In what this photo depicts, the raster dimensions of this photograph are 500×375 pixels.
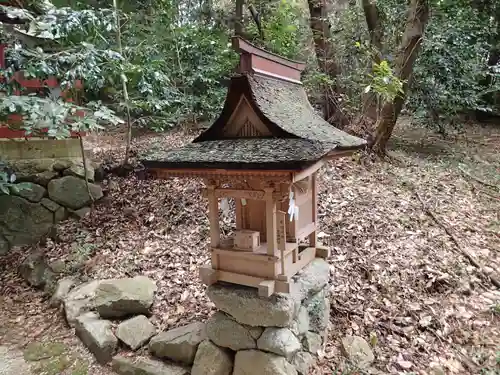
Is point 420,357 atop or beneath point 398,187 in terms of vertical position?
beneath

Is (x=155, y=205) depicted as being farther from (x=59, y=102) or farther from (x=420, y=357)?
(x=420, y=357)

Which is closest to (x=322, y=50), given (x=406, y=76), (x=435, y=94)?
(x=406, y=76)

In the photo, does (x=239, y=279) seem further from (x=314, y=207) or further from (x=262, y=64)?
(x=262, y=64)

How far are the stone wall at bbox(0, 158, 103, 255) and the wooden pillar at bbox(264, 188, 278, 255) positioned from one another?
5.11m

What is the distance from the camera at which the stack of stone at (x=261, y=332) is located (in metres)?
3.48

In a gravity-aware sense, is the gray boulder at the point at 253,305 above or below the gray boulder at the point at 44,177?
below

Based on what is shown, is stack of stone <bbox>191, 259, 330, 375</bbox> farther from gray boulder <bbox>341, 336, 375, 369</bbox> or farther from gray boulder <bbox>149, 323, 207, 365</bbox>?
gray boulder <bbox>341, 336, 375, 369</bbox>

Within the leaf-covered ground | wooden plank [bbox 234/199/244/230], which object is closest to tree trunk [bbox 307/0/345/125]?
the leaf-covered ground

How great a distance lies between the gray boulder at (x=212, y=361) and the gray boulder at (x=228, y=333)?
0.09 metres

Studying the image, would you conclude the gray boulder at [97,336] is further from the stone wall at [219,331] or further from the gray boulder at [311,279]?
the gray boulder at [311,279]

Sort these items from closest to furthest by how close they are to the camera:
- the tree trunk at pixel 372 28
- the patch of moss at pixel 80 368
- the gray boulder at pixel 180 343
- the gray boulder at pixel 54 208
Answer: the gray boulder at pixel 180 343
the patch of moss at pixel 80 368
the gray boulder at pixel 54 208
the tree trunk at pixel 372 28

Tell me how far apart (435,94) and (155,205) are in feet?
25.2

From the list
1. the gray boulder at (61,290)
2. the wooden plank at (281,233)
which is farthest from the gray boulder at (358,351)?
the gray boulder at (61,290)

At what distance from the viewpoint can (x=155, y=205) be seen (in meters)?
6.95
